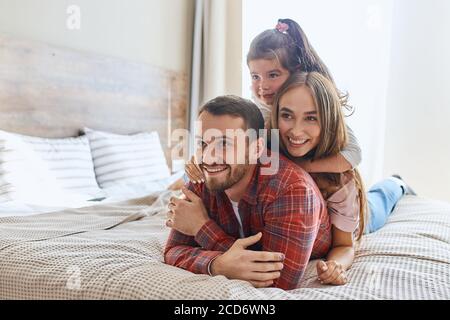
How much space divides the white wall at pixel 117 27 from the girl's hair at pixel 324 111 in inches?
62.6

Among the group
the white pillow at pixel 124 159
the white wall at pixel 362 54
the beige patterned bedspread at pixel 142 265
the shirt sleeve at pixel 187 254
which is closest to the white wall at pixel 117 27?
the white pillow at pixel 124 159

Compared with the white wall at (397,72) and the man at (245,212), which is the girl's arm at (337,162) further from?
the white wall at (397,72)

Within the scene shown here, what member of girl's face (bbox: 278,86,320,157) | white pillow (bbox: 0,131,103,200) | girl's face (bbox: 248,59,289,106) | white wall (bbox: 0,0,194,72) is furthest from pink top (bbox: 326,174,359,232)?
white wall (bbox: 0,0,194,72)

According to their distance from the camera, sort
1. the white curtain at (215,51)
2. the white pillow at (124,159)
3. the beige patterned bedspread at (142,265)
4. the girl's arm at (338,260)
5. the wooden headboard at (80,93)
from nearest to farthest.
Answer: the beige patterned bedspread at (142,265) → the girl's arm at (338,260) → the wooden headboard at (80,93) → the white pillow at (124,159) → the white curtain at (215,51)

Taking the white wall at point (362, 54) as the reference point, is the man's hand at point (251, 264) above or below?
below

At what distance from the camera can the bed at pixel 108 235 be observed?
2.70ft

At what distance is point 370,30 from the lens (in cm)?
267

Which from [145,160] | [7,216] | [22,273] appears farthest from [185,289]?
[145,160]

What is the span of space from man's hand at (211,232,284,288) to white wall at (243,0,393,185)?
6.37ft

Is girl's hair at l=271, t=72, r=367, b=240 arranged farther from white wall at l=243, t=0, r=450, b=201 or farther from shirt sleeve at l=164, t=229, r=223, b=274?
white wall at l=243, t=0, r=450, b=201

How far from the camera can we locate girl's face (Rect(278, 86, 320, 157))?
914 mm

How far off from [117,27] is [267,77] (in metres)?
1.76

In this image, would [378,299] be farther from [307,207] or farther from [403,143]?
[403,143]

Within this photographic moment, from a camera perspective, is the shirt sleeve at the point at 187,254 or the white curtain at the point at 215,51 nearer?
the shirt sleeve at the point at 187,254
